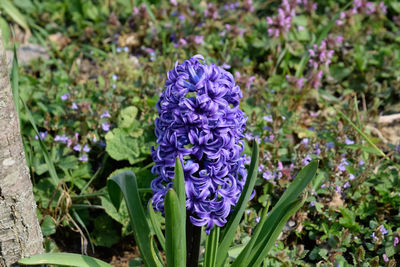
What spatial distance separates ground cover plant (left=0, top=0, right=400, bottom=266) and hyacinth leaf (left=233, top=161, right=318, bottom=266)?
0.15 meters

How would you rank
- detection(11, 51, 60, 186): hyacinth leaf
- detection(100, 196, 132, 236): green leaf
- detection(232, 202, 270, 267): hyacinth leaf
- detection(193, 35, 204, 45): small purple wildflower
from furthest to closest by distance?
detection(193, 35, 204, 45): small purple wildflower → detection(100, 196, 132, 236): green leaf → detection(11, 51, 60, 186): hyacinth leaf → detection(232, 202, 270, 267): hyacinth leaf

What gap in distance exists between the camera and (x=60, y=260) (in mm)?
1847

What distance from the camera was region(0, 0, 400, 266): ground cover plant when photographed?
279 cm

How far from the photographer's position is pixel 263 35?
14.1 feet

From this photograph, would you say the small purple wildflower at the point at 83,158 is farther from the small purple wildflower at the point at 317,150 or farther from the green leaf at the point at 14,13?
the green leaf at the point at 14,13

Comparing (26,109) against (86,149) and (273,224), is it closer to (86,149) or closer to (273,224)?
(86,149)

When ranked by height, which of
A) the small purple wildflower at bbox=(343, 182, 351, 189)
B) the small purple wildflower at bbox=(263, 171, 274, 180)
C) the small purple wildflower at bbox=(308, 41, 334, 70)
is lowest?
the small purple wildflower at bbox=(343, 182, 351, 189)

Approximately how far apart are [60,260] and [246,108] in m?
1.91

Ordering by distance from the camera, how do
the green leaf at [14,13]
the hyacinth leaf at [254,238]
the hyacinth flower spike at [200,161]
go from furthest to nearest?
the green leaf at [14,13] < the hyacinth leaf at [254,238] < the hyacinth flower spike at [200,161]

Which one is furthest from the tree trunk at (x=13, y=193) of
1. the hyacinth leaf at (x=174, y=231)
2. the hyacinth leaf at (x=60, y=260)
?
the hyacinth leaf at (x=174, y=231)

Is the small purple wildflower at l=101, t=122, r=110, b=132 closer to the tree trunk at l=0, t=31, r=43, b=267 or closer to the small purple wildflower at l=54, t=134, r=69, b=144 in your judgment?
the small purple wildflower at l=54, t=134, r=69, b=144

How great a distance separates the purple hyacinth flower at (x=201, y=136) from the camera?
1787 millimetres

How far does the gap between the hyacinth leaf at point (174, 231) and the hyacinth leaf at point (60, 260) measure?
0.35m

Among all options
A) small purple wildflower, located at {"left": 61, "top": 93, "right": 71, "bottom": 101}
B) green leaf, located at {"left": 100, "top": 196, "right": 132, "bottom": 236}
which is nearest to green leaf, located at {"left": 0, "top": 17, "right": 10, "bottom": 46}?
small purple wildflower, located at {"left": 61, "top": 93, "right": 71, "bottom": 101}
